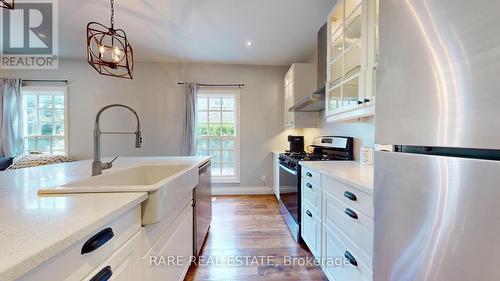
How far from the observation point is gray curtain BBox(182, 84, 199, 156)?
13.5ft

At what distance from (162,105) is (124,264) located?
3.81 meters

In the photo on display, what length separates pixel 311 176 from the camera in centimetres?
194

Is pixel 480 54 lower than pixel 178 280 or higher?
higher

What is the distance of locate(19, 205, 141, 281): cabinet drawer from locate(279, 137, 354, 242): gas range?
1.76 metres

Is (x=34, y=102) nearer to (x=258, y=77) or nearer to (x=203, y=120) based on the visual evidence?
(x=203, y=120)

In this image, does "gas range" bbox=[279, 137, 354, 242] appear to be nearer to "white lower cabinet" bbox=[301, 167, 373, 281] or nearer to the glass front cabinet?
"white lower cabinet" bbox=[301, 167, 373, 281]

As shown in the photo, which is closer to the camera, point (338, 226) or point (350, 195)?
point (350, 195)

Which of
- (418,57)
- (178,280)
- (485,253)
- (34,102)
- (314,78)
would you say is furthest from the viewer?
(34,102)

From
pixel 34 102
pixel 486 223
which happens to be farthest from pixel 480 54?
pixel 34 102

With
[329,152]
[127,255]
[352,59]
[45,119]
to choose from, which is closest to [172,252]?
[127,255]

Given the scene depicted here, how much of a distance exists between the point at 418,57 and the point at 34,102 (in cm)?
588

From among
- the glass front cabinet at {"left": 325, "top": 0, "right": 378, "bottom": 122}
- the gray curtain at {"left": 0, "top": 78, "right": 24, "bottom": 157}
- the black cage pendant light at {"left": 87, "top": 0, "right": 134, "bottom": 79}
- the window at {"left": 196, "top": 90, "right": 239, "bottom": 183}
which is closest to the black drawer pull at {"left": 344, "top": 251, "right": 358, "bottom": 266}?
the glass front cabinet at {"left": 325, "top": 0, "right": 378, "bottom": 122}

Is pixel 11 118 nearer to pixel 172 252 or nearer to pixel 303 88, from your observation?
pixel 172 252

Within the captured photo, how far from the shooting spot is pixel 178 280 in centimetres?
146
